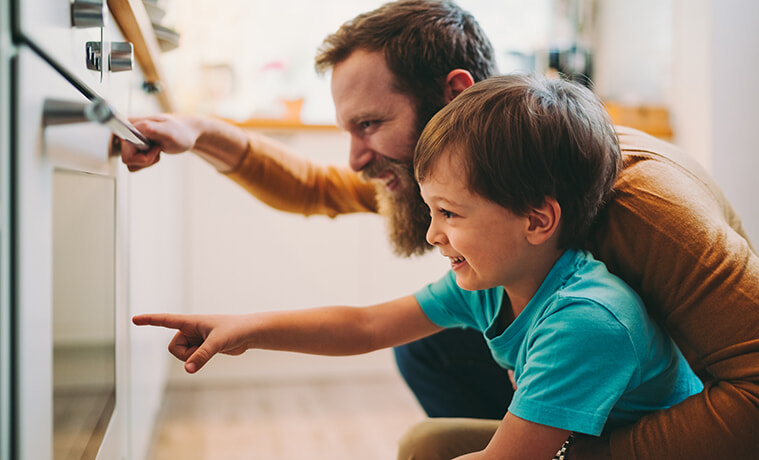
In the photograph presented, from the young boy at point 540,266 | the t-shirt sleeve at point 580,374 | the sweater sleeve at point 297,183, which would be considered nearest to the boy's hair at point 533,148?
the young boy at point 540,266

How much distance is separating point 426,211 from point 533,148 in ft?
1.47

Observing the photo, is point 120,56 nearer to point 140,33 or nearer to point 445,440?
point 140,33

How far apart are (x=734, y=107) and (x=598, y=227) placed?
1.65 meters

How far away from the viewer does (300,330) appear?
893 mm

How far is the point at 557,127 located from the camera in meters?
0.71

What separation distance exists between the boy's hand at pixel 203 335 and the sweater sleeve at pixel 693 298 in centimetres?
46

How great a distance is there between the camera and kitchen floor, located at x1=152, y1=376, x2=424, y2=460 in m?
1.68

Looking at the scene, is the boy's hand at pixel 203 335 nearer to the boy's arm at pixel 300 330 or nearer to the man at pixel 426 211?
the boy's arm at pixel 300 330

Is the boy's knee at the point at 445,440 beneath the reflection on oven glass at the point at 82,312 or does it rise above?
beneath

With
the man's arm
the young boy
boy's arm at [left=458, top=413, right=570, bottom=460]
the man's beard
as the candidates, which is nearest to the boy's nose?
the young boy

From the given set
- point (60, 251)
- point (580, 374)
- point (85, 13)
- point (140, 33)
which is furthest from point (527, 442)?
point (140, 33)

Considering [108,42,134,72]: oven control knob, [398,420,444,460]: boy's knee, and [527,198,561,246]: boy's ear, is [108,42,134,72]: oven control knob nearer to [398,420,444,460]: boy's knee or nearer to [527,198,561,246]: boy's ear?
[527,198,561,246]: boy's ear

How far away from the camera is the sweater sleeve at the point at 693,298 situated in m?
0.69

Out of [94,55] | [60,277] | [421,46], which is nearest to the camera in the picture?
[60,277]
